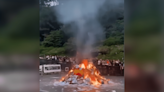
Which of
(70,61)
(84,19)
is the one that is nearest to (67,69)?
(70,61)

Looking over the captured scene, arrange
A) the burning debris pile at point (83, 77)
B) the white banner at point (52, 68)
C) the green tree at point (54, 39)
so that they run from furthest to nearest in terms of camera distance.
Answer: the green tree at point (54, 39)
the white banner at point (52, 68)
the burning debris pile at point (83, 77)

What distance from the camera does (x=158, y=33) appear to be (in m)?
A: 1.18

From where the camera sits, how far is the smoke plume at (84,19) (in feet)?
24.7

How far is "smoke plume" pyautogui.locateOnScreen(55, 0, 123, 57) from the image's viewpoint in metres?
7.54

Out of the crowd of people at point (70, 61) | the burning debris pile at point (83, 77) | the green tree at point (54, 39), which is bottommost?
the burning debris pile at point (83, 77)

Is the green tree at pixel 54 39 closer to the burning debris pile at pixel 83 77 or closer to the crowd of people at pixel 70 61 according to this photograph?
the crowd of people at pixel 70 61

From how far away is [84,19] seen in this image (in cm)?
762

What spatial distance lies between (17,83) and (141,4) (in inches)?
50.3

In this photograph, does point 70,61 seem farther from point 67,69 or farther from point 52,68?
point 52,68

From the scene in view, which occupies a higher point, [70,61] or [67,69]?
[70,61]

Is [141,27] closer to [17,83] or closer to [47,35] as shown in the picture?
[17,83]

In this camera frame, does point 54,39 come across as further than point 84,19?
Yes

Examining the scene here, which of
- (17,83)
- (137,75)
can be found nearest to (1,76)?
(17,83)

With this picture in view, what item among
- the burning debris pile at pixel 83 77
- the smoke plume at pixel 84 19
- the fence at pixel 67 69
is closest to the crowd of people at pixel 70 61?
the fence at pixel 67 69
